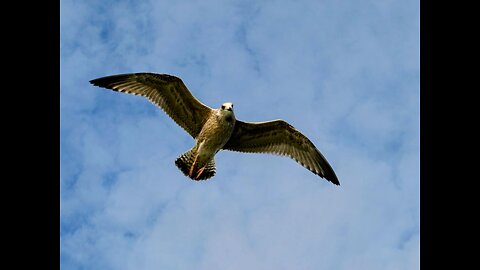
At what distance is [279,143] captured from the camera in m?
11.2

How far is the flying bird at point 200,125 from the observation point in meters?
10.3

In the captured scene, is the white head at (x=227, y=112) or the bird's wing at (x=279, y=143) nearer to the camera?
the white head at (x=227, y=112)

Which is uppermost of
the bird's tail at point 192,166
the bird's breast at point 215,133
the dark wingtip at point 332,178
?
the dark wingtip at point 332,178

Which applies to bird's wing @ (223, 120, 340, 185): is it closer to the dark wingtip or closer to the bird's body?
the dark wingtip

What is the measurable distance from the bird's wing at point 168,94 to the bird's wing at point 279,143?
27.5 inches

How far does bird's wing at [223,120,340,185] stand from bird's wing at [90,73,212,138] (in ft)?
2.29

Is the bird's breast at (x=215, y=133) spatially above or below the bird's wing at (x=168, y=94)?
below

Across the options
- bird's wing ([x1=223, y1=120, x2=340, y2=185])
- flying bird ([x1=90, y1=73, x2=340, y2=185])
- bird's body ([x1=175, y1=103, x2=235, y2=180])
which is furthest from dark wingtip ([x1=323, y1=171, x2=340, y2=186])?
bird's body ([x1=175, y1=103, x2=235, y2=180])

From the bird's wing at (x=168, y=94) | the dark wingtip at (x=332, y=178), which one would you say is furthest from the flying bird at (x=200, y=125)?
the dark wingtip at (x=332, y=178)

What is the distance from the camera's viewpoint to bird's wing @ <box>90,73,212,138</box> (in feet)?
34.2

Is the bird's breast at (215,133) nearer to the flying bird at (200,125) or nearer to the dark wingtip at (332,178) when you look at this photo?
the flying bird at (200,125)

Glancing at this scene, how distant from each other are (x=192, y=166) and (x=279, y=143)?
1790mm
